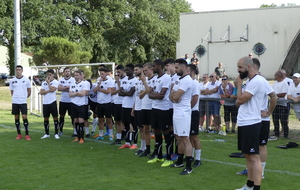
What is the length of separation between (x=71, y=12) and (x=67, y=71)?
33.0m

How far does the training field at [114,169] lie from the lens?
6.88 m

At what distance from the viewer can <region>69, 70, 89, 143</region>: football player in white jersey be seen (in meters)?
11.2

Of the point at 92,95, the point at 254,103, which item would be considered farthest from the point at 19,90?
the point at 254,103

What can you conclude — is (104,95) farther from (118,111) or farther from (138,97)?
(138,97)

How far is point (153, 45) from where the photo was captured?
51188mm

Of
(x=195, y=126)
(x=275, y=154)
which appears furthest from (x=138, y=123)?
(x=275, y=154)

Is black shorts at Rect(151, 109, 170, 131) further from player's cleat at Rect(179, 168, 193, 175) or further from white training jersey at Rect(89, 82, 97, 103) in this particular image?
white training jersey at Rect(89, 82, 97, 103)

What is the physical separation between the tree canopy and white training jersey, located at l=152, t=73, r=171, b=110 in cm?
3226

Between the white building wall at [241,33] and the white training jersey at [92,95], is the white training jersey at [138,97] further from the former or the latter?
the white building wall at [241,33]

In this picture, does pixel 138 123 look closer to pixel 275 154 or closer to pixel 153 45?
pixel 275 154

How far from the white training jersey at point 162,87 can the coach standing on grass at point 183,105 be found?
0.72m

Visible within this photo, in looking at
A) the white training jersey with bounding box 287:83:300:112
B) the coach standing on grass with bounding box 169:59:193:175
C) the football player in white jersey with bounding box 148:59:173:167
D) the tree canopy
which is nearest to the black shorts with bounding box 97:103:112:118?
the football player in white jersey with bounding box 148:59:173:167

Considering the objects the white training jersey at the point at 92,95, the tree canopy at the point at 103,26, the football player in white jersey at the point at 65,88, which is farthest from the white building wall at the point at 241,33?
the football player in white jersey at the point at 65,88

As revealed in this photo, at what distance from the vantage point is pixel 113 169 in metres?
8.09
